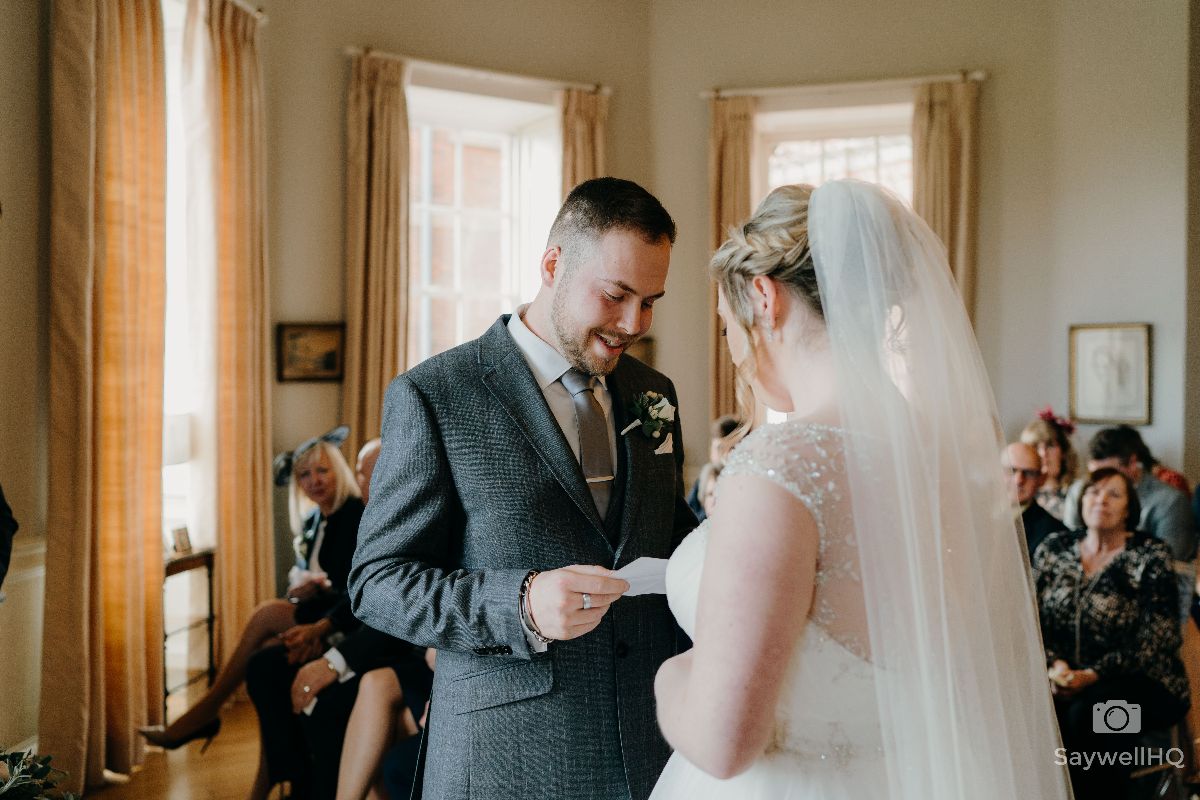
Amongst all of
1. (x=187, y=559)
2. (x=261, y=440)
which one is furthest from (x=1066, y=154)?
(x=187, y=559)

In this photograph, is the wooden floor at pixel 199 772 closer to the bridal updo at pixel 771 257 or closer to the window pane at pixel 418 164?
the bridal updo at pixel 771 257

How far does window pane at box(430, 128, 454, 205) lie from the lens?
711 cm

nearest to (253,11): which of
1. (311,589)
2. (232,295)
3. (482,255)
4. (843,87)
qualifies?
(232,295)

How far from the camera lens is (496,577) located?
65.8 inches

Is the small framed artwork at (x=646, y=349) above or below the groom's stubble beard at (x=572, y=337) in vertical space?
above

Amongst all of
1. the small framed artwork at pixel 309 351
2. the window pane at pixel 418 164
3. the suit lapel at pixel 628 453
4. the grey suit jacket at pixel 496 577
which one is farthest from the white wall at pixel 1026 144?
the grey suit jacket at pixel 496 577

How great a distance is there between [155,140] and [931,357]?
4.08 m

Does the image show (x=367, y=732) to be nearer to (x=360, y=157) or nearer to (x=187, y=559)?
(x=187, y=559)

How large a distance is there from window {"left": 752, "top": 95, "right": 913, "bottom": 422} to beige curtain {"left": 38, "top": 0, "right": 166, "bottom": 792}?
431 cm

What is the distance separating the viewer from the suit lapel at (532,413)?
1833 millimetres

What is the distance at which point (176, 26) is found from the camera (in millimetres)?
5418

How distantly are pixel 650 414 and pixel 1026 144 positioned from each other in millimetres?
5968

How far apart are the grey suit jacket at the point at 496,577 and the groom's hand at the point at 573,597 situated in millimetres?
120

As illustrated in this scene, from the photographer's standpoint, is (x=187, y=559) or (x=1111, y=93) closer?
(x=187, y=559)
